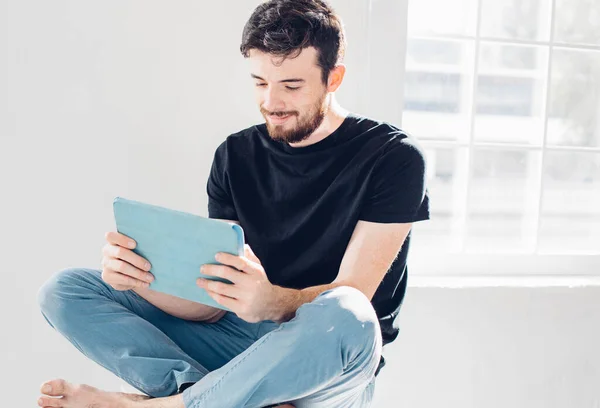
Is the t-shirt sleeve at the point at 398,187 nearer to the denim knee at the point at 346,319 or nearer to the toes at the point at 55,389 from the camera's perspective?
the denim knee at the point at 346,319

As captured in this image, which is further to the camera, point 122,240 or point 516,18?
point 516,18

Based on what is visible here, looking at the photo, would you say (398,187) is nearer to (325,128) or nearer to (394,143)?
(394,143)

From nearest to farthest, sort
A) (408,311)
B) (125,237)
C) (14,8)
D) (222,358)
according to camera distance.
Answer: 1. (125,237)
2. (222,358)
3. (14,8)
4. (408,311)

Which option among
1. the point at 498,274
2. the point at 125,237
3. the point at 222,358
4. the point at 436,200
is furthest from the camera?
the point at 436,200

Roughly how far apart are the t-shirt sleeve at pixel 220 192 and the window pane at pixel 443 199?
2.80 feet

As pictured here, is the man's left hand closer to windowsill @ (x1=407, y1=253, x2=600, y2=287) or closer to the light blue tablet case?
the light blue tablet case

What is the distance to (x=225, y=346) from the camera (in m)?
1.62

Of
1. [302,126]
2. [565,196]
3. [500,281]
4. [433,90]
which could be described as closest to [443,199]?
[565,196]

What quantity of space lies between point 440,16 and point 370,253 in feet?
6.18

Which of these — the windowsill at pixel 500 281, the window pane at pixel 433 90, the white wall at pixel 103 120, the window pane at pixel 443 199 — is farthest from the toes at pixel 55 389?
the window pane at pixel 433 90

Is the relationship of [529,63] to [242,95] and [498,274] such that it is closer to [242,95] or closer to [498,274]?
[498,274]

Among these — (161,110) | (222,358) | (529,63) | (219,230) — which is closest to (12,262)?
(161,110)

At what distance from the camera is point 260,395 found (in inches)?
48.3

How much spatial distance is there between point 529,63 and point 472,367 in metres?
3.94
